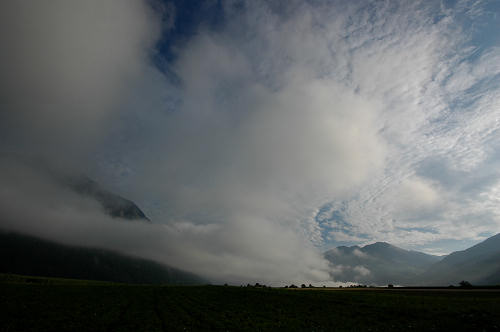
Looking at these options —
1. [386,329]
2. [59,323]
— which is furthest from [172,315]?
[386,329]

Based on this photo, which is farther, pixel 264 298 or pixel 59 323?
pixel 264 298

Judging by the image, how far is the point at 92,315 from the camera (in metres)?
33.7

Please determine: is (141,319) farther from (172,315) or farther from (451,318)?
(451,318)

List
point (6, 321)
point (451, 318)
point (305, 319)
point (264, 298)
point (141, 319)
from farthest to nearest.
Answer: point (264, 298) < point (305, 319) < point (141, 319) < point (451, 318) < point (6, 321)

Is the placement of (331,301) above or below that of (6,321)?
above

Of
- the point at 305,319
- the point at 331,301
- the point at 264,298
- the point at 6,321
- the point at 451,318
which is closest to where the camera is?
the point at 6,321

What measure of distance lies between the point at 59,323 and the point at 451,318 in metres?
48.6

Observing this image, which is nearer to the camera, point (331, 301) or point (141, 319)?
point (141, 319)

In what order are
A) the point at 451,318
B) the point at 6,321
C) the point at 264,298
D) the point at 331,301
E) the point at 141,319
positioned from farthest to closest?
the point at 264,298 < the point at 331,301 < the point at 141,319 < the point at 451,318 < the point at 6,321

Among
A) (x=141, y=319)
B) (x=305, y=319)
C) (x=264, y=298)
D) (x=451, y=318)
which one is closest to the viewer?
(x=451, y=318)

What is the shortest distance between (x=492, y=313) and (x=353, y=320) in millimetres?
16421

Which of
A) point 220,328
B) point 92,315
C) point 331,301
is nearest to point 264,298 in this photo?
point 331,301

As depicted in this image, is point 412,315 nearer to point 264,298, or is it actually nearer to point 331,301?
point 331,301

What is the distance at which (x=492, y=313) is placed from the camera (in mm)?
29344
